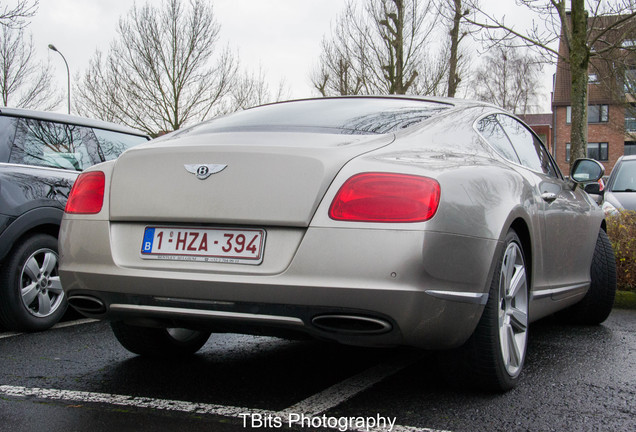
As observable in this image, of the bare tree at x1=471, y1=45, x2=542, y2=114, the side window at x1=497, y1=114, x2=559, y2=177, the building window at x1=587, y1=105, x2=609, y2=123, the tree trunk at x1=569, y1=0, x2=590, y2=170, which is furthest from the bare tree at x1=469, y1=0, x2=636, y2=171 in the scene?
the bare tree at x1=471, y1=45, x2=542, y2=114

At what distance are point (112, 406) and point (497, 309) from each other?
1.69 m

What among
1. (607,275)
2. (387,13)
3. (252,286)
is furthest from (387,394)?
(387,13)

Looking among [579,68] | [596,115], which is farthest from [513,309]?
[596,115]

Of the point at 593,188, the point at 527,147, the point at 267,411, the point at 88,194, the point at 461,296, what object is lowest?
the point at 267,411

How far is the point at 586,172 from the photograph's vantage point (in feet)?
15.4

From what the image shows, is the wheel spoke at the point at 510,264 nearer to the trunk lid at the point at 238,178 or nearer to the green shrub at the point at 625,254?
the trunk lid at the point at 238,178

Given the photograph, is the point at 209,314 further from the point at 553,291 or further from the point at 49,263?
the point at 49,263

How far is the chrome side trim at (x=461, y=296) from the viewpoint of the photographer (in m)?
2.60

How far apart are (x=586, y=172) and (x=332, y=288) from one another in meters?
2.86

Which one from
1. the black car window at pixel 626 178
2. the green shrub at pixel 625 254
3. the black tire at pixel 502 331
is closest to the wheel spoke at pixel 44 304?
the black tire at pixel 502 331

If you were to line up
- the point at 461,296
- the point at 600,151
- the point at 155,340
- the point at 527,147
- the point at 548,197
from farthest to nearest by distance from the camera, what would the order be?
the point at 600,151
the point at 527,147
the point at 548,197
the point at 155,340
the point at 461,296

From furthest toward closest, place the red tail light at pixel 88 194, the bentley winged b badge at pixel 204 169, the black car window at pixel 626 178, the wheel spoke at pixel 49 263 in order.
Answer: the black car window at pixel 626 178 → the wheel spoke at pixel 49 263 → the red tail light at pixel 88 194 → the bentley winged b badge at pixel 204 169

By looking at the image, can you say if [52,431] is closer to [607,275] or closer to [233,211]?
[233,211]

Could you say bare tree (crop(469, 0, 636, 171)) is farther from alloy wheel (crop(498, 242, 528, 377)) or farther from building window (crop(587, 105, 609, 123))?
building window (crop(587, 105, 609, 123))
